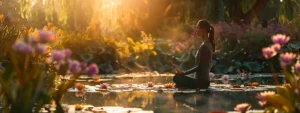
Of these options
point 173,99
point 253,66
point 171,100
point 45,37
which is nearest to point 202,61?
point 173,99

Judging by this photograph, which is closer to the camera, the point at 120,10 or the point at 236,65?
the point at 236,65

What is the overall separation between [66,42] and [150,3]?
38.9 feet

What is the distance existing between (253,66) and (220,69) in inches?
43.5

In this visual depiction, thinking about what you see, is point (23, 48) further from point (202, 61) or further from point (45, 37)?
point (202, 61)

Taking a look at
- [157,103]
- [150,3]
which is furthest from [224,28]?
[157,103]

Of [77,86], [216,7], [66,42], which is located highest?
[216,7]

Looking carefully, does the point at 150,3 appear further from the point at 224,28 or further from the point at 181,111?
the point at 181,111

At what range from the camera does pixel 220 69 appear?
21.5 m

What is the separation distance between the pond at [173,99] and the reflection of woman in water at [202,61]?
0.82ft

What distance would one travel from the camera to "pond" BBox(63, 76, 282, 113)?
935 centimetres

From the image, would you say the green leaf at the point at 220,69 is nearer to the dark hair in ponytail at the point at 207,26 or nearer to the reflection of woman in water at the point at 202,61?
the reflection of woman in water at the point at 202,61

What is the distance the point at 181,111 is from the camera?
875cm

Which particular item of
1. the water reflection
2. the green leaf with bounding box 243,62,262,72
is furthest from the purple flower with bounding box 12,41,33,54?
the green leaf with bounding box 243,62,262,72

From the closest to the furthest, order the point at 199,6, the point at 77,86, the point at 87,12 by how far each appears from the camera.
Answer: the point at 77,86 → the point at 87,12 → the point at 199,6
